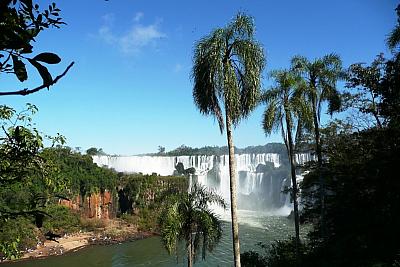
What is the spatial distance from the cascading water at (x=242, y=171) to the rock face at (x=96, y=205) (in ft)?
39.7

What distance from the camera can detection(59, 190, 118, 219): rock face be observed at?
44938mm

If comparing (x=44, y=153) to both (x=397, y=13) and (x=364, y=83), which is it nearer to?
(x=397, y=13)

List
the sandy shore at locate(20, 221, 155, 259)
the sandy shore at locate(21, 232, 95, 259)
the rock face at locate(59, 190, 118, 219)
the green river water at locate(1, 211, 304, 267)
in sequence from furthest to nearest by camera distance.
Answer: the rock face at locate(59, 190, 118, 219) → the sandy shore at locate(20, 221, 155, 259) → the sandy shore at locate(21, 232, 95, 259) → the green river water at locate(1, 211, 304, 267)

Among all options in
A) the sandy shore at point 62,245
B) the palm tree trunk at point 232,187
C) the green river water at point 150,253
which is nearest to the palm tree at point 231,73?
the palm tree trunk at point 232,187

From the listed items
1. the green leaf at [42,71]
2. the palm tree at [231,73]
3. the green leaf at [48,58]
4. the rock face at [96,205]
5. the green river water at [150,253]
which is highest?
the palm tree at [231,73]

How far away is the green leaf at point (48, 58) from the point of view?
3.46ft

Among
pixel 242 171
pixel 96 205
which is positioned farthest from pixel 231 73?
pixel 242 171

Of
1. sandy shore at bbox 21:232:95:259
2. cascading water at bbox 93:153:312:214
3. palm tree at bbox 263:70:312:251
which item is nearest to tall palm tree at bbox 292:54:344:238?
palm tree at bbox 263:70:312:251

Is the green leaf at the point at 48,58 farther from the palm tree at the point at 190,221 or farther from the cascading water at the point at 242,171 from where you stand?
the cascading water at the point at 242,171

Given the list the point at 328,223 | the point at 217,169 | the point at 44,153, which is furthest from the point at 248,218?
the point at 44,153

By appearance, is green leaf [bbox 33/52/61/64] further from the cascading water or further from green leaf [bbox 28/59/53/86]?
the cascading water

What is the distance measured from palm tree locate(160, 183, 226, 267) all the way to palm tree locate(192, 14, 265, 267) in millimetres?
2178

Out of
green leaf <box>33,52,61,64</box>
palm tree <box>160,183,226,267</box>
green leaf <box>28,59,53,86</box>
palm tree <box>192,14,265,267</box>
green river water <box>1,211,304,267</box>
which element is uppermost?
palm tree <box>192,14,265,267</box>

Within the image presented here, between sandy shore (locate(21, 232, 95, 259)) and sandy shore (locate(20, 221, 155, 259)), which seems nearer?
sandy shore (locate(21, 232, 95, 259))
